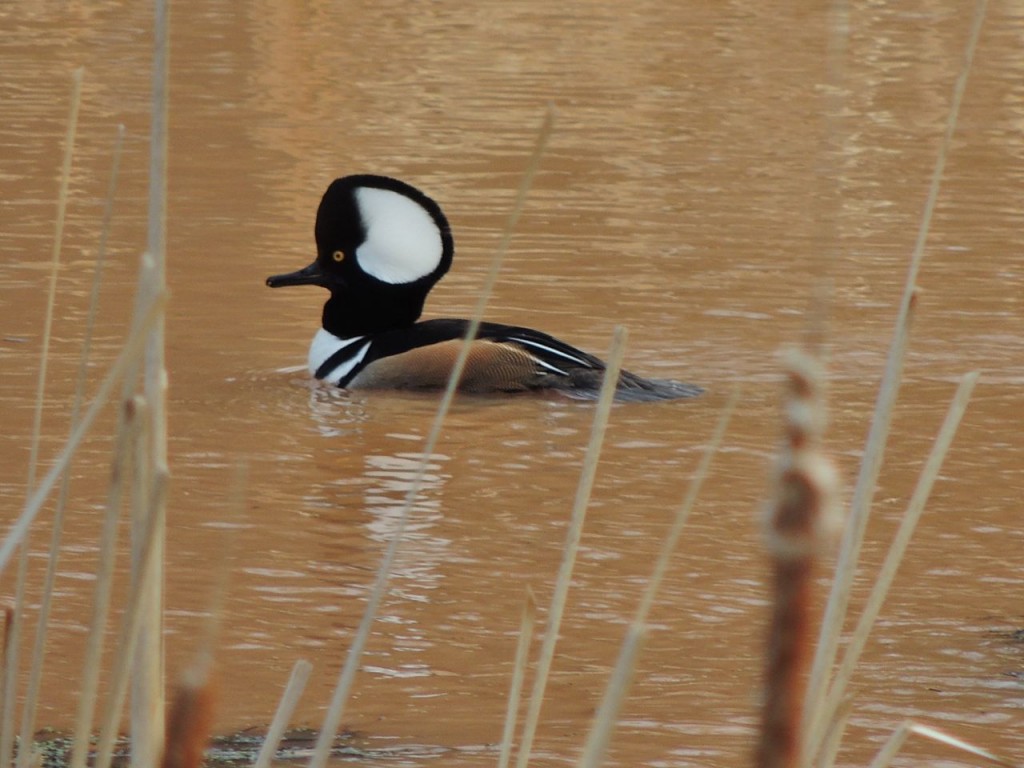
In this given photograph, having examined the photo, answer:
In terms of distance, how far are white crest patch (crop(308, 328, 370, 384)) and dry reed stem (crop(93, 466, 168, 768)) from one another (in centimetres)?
605

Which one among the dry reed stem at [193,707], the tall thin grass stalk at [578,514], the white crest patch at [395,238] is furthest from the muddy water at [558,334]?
the white crest patch at [395,238]

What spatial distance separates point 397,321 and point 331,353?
37 centimetres

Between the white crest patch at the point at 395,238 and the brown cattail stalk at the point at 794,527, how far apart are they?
286 inches

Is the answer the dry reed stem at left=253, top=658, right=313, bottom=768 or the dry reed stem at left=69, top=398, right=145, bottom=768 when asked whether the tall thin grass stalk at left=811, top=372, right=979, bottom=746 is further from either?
the dry reed stem at left=69, top=398, right=145, bottom=768

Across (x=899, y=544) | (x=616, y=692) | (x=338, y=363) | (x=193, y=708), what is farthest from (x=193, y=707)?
(x=338, y=363)

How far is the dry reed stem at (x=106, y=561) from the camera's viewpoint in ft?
6.92

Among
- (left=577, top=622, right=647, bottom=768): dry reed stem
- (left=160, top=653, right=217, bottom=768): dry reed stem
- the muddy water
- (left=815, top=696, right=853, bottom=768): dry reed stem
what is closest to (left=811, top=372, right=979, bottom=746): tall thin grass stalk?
(left=815, top=696, right=853, bottom=768): dry reed stem

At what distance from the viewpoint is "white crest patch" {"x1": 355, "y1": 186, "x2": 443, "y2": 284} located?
8.34 metres

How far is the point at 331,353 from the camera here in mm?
8328

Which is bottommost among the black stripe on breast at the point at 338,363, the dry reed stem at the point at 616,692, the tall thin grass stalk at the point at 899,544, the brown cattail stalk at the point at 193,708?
the brown cattail stalk at the point at 193,708

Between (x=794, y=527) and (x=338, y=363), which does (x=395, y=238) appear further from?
(x=794, y=527)

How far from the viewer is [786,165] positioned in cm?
1323

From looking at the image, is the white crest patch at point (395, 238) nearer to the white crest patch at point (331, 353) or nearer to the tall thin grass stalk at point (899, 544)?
the white crest patch at point (331, 353)

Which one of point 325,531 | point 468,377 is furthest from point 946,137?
point 468,377
